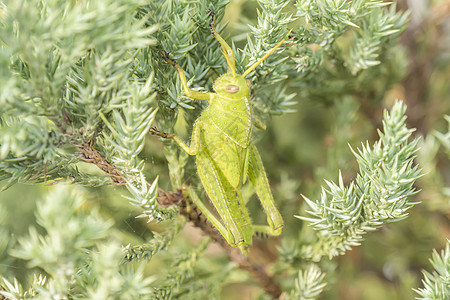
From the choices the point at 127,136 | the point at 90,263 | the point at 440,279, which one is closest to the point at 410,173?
the point at 440,279

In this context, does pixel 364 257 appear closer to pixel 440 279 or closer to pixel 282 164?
pixel 282 164

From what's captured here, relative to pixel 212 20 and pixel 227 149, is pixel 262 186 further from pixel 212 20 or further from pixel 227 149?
pixel 212 20

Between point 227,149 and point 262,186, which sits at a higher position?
point 227,149

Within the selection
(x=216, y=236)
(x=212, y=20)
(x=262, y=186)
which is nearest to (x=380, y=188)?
(x=262, y=186)

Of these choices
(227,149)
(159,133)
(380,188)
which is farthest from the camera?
(227,149)

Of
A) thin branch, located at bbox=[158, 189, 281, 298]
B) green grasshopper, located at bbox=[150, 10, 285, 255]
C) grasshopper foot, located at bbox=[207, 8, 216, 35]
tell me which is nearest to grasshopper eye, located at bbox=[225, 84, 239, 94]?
green grasshopper, located at bbox=[150, 10, 285, 255]

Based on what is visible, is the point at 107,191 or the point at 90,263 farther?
the point at 107,191

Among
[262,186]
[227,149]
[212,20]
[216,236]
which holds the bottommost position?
[216,236]

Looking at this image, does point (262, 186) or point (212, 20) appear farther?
point (262, 186)

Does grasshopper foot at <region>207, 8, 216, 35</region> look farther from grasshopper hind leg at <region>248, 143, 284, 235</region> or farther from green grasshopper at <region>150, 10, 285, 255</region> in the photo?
grasshopper hind leg at <region>248, 143, 284, 235</region>
